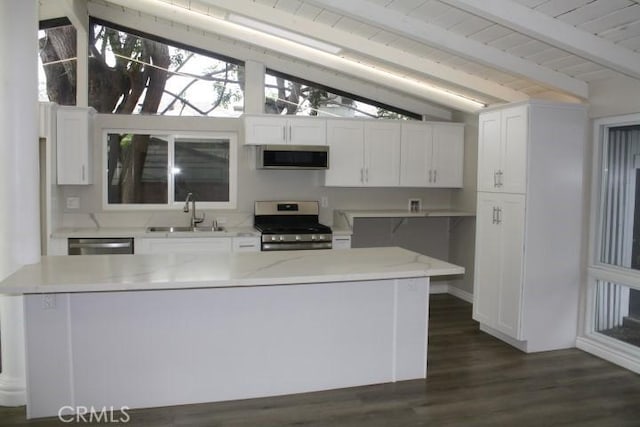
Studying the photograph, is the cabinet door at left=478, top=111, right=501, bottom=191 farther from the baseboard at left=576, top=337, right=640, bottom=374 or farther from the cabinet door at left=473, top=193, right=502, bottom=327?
the baseboard at left=576, top=337, right=640, bottom=374

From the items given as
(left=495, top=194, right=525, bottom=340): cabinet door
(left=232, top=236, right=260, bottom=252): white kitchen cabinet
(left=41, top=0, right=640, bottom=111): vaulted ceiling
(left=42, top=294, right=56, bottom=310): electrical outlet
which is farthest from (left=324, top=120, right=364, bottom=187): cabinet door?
(left=42, top=294, right=56, bottom=310): electrical outlet

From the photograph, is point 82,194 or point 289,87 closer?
point 82,194

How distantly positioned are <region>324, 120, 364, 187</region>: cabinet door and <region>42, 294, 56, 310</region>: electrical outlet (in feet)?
10.5

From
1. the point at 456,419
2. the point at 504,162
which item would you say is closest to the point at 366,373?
the point at 456,419

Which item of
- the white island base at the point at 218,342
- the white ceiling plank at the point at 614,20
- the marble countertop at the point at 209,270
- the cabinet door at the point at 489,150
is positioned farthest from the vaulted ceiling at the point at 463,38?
the white island base at the point at 218,342

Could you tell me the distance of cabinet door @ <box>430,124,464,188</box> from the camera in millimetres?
5953

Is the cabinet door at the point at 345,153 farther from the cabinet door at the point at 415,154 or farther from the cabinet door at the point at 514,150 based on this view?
the cabinet door at the point at 514,150

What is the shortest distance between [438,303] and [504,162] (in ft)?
6.74

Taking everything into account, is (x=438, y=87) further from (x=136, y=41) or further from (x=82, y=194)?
(x=82, y=194)

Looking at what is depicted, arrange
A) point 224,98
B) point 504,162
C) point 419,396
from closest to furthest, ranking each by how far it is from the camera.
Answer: point 419,396 → point 504,162 → point 224,98

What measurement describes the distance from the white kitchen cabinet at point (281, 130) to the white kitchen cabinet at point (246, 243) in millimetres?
993

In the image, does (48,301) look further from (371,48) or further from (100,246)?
(371,48)

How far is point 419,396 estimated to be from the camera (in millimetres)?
3408

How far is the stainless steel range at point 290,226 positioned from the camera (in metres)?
5.25
